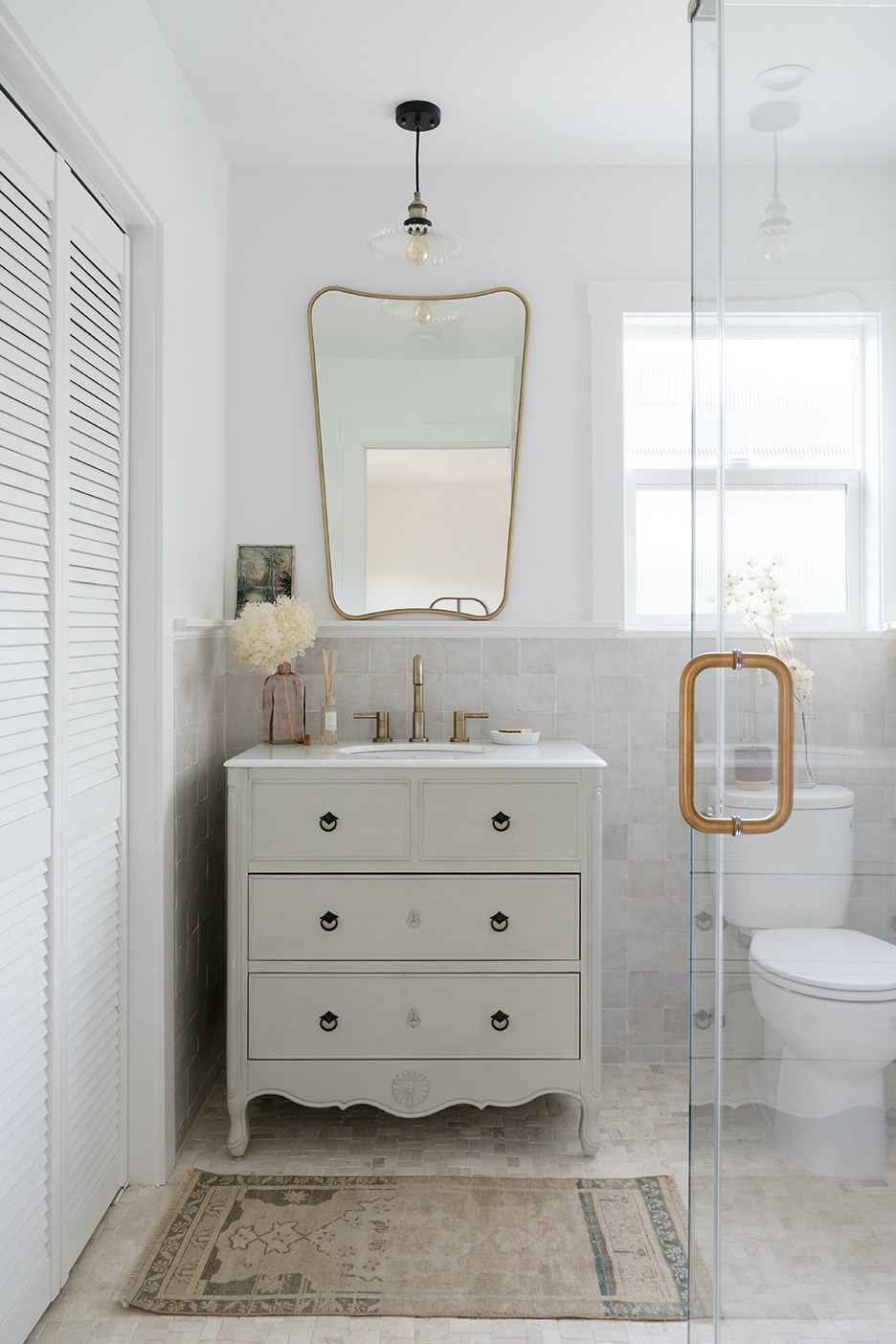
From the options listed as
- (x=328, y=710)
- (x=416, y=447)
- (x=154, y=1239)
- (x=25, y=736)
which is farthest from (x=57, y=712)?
(x=416, y=447)

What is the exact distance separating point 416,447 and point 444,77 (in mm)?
947

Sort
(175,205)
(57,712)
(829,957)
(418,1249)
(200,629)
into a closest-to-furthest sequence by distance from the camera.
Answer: (829,957) < (57,712) < (418,1249) < (175,205) < (200,629)

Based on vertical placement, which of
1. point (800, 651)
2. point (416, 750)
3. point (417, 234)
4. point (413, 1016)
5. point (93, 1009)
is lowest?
point (413, 1016)

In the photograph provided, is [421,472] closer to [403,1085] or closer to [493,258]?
[493,258]

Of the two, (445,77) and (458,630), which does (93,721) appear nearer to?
(458,630)

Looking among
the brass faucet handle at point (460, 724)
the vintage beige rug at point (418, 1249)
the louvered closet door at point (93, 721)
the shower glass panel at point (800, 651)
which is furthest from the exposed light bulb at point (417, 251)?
the vintage beige rug at point (418, 1249)

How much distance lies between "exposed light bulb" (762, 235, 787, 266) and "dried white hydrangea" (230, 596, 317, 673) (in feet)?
5.44

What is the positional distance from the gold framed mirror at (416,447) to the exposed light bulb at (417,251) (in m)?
0.25

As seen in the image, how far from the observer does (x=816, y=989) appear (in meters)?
1.12

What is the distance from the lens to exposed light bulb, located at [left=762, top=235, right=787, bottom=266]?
115 cm

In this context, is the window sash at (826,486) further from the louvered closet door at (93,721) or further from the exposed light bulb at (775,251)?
the louvered closet door at (93,721)

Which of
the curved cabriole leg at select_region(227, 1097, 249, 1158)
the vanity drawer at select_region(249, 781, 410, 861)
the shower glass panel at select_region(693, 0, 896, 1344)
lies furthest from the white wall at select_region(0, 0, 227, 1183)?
the shower glass panel at select_region(693, 0, 896, 1344)

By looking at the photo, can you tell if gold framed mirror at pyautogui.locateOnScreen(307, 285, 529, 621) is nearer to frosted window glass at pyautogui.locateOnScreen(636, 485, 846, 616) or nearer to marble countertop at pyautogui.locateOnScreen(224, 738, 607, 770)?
marble countertop at pyautogui.locateOnScreen(224, 738, 607, 770)

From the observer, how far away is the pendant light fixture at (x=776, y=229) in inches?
44.4
